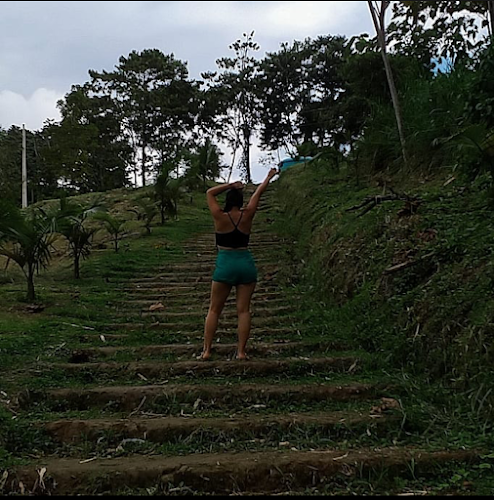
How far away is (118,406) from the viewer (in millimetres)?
3527

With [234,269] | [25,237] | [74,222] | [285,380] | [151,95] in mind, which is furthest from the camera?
[151,95]

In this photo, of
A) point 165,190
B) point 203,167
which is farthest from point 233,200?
point 203,167

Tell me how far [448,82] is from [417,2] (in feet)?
4.59

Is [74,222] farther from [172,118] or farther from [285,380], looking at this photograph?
[172,118]

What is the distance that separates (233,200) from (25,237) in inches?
104

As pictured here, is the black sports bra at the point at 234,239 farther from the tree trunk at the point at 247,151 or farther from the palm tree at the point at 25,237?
the tree trunk at the point at 247,151

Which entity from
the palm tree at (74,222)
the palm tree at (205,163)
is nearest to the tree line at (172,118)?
the palm tree at (205,163)

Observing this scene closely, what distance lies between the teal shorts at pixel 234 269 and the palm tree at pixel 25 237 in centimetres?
248

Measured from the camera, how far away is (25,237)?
5934 mm

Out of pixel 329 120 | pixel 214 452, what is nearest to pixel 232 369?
pixel 214 452

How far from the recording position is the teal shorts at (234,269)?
4.27 m

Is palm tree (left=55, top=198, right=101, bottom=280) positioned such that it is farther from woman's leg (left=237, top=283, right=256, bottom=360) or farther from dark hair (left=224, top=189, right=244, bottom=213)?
woman's leg (left=237, top=283, right=256, bottom=360)

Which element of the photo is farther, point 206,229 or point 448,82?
point 206,229

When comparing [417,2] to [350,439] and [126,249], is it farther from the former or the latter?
[350,439]
